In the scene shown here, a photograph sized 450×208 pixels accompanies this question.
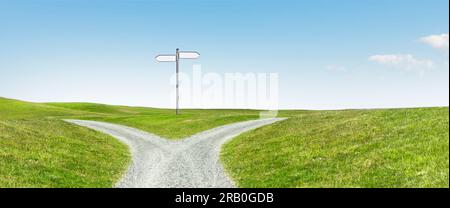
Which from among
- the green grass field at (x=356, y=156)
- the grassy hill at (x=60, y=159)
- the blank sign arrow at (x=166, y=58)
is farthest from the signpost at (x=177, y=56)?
the green grass field at (x=356, y=156)

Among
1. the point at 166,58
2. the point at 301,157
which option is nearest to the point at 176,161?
the point at 301,157

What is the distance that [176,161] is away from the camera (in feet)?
112

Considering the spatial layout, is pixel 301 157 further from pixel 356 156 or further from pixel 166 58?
pixel 166 58

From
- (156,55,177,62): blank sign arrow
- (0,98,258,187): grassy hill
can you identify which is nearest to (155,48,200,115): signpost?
(156,55,177,62): blank sign arrow

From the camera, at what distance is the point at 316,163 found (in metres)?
26.2

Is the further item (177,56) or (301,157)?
(177,56)

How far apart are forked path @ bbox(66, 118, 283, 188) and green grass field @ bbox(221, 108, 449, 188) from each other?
61.2 inches

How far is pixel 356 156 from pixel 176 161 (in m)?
14.7

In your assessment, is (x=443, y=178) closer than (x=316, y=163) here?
Yes

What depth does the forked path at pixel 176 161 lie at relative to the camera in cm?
2566

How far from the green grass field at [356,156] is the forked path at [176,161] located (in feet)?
5.10
